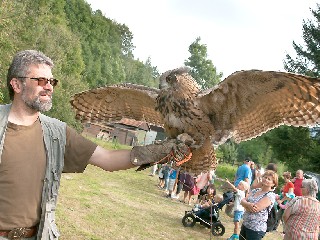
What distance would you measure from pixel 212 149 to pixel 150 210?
670 centimetres

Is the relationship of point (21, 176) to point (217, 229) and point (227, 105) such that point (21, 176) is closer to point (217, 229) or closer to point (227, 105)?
point (227, 105)

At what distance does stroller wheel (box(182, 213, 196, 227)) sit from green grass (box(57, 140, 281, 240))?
0.39ft

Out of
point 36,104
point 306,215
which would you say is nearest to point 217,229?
point 306,215

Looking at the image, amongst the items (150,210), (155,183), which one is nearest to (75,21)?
(155,183)

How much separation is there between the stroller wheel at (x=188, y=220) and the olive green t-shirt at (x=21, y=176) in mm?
6889

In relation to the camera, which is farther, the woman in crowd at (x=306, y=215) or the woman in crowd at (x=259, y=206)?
the woman in crowd at (x=259, y=206)

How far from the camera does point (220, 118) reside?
383cm

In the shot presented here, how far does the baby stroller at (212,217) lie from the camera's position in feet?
28.2

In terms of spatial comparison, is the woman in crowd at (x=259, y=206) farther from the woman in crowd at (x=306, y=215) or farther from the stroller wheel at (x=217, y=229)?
the stroller wheel at (x=217, y=229)

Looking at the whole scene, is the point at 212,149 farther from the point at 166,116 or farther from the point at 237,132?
the point at 166,116

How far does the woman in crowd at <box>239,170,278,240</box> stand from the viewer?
5.49 meters

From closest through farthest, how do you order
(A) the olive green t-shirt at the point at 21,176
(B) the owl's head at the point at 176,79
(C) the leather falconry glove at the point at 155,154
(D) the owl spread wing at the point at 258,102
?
1. (A) the olive green t-shirt at the point at 21,176
2. (C) the leather falconry glove at the point at 155,154
3. (D) the owl spread wing at the point at 258,102
4. (B) the owl's head at the point at 176,79

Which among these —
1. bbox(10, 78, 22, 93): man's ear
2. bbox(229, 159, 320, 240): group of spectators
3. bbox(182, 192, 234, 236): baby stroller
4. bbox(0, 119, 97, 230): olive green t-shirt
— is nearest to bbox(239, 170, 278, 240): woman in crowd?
bbox(229, 159, 320, 240): group of spectators

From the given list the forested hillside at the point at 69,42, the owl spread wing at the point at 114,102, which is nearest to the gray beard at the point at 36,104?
the owl spread wing at the point at 114,102
